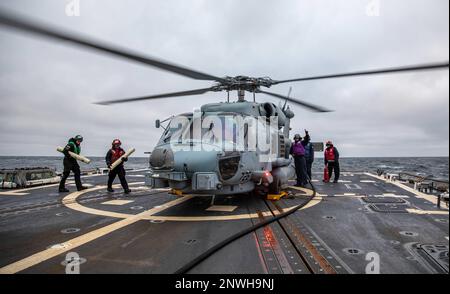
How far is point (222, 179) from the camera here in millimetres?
5855

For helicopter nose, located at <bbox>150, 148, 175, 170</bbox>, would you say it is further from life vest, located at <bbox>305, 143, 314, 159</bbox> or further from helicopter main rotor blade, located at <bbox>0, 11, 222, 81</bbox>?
life vest, located at <bbox>305, 143, 314, 159</bbox>

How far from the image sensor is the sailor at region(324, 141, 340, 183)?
1233 cm

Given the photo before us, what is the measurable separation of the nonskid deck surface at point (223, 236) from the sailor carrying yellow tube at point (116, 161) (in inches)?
68.8

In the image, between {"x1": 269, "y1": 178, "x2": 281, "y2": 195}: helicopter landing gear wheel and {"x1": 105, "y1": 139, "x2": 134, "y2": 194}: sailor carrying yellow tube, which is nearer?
{"x1": 269, "y1": 178, "x2": 281, "y2": 195}: helicopter landing gear wheel

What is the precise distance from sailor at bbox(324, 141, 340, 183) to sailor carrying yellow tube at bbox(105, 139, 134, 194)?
8776 millimetres

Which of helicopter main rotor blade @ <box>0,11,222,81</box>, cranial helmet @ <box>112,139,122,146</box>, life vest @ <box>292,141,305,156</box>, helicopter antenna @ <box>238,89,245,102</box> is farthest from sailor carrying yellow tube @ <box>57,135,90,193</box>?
life vest @ <box>292,141,305,156</box>

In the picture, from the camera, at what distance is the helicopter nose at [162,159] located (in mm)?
5695

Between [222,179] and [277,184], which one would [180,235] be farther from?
[277,184]

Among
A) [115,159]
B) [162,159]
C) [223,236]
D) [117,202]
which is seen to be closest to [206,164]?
[162,159]

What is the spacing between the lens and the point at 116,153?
9586mm

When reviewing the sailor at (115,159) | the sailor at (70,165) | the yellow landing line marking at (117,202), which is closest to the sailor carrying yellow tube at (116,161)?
the sailor at (115,159)

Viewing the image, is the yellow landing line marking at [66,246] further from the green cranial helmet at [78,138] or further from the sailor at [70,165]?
the green cranial helmet at [78,138]
